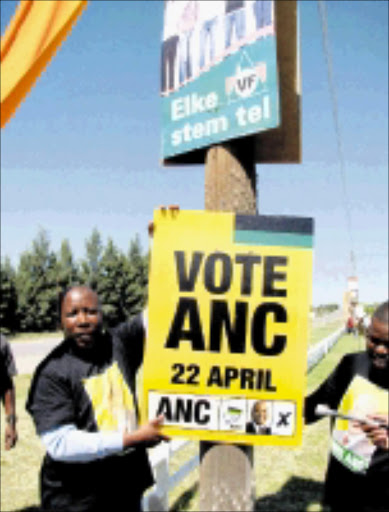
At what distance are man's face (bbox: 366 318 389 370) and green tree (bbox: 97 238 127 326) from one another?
5926 cm

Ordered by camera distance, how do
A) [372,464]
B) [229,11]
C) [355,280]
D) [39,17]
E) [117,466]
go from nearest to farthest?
[372,464] < [117,466] < [229,11] < [39,17] < [355,280]

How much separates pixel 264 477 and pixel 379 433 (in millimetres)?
4555

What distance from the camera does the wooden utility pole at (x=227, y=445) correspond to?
9.49 feet

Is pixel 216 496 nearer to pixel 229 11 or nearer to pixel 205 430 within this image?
pixel 205 430

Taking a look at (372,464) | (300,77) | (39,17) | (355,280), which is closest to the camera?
(372,464)

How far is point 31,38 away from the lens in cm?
384

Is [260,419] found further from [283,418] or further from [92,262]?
[92,262]

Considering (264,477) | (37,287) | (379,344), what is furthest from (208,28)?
(37,287)

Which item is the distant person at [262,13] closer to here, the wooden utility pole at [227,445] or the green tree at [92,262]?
the wooden utility pole at [227,445]

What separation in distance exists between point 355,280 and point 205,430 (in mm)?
45156

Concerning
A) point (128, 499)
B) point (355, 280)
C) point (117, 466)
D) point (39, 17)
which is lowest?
point (355, 280)

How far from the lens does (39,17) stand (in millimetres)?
3789

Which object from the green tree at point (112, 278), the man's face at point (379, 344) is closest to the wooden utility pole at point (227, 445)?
the man's face at point (379, 344)

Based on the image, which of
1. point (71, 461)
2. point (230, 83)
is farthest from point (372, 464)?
point (230, 83)
